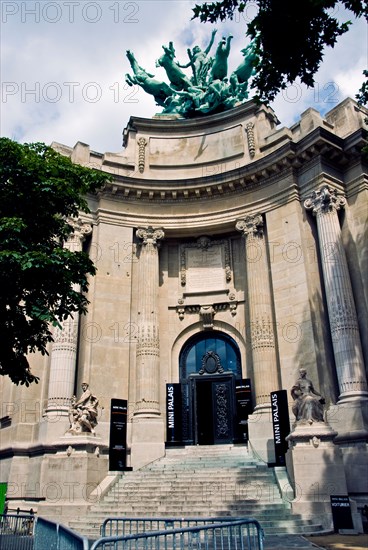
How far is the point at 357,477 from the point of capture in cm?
1828

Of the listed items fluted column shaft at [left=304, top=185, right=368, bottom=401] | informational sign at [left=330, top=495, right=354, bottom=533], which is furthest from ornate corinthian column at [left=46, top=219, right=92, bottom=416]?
informational sign at [left=330, top=495, right=354, bottom=533]

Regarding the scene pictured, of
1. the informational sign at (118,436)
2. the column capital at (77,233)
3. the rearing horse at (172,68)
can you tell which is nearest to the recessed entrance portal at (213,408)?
the informational sign at (118,436)

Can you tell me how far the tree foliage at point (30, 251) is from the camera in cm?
1256

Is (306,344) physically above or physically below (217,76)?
below

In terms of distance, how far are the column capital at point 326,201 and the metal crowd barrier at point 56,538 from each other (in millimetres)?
18399

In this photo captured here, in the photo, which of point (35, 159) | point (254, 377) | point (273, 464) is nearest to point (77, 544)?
point (35, 159)

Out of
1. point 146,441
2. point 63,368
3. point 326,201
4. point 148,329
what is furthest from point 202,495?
point 326,201

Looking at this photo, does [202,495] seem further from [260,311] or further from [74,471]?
[260,311]

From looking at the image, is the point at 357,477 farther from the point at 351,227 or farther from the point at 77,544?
the point at 77,544

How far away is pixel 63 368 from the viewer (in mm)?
22891

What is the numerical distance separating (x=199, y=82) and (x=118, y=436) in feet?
70.4

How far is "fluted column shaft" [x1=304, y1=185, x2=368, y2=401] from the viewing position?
20.3 m

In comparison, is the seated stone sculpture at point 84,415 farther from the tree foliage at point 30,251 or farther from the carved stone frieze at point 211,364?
the carved stone frieze at point 211,364

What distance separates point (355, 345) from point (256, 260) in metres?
6.81
